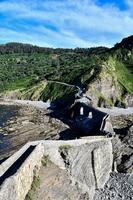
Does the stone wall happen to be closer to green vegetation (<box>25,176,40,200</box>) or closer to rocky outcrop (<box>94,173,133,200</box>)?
green vegetation (<box>25,176,40,200</box>)

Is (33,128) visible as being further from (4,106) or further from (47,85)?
(47,85)

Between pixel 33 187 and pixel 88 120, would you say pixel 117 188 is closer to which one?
pixel 33 187

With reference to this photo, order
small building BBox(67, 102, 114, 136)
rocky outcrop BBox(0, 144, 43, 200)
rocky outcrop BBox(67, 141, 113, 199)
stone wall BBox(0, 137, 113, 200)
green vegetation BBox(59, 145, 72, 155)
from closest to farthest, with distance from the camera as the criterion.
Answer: rocky outcrop BBox(0, 144, 43, 200)
stone wall BBox(0, 137, 113, 200)
green vegetation BBox(59, 145, 72, 155)
rocky outcrop BBox(67, 141, 113, 199)
small building BBox(67, 102, 114, 136)

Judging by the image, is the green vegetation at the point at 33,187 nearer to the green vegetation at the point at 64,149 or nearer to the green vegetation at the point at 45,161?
the green vegetation at the point at 45,161

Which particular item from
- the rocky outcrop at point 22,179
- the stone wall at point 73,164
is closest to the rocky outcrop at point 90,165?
the stone wall at point 73,164

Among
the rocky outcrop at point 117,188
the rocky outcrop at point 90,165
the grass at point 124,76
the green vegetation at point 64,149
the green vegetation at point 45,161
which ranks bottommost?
the rocky outcrop at point 117,188

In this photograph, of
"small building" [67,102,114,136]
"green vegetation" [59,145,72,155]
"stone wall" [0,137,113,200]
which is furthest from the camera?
"small building" [67,102,114,136]

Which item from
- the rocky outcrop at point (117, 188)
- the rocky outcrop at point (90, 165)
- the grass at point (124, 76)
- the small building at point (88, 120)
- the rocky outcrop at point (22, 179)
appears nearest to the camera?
the rocky outcrop at point (22, 179)

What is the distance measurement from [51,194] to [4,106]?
357ft

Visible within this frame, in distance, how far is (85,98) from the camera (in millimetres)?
146875

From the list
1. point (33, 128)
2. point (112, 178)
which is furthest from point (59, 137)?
point (112, 178)

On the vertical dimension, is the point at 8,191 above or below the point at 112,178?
above

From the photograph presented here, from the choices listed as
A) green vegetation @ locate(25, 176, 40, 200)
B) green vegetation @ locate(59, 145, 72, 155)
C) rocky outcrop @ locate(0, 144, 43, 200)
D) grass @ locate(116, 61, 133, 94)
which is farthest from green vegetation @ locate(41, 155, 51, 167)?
grass @ locate(116, 61, 133, 94)

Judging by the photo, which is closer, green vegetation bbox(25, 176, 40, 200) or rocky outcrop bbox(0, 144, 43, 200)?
rocky outcrop bbox(0, 144, 43, 200)
